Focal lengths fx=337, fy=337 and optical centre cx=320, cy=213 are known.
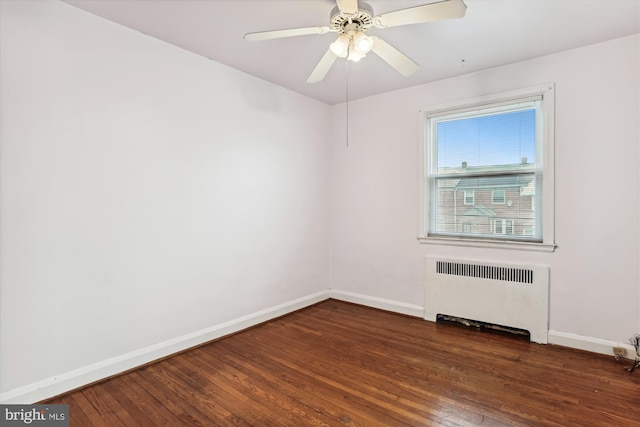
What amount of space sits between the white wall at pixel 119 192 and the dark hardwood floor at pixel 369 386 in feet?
1.37

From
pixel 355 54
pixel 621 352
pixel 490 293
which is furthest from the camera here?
pixel 490 293

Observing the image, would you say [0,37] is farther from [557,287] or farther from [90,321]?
[557,287]

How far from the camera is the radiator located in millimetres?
3078

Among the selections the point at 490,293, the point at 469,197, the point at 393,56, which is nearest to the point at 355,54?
the point at 393,56

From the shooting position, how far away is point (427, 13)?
5.93 feet

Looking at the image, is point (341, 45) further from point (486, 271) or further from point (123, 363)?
point (123, 363)

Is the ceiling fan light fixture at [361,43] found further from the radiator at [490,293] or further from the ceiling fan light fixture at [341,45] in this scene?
the radiator at [490,293]

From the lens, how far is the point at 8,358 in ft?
6.77

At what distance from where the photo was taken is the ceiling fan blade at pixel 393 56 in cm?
214

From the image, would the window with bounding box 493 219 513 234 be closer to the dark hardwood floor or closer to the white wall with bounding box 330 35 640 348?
the white wall with bounding box 330 35 640 348

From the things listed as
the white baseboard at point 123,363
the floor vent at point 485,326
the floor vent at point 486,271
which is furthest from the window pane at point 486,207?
the white baseboard at point 123,363

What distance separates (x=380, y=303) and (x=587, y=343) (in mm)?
1961

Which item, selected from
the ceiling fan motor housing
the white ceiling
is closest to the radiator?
the white ceiling

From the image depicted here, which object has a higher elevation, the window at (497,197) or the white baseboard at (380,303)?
the window at (497,197)
